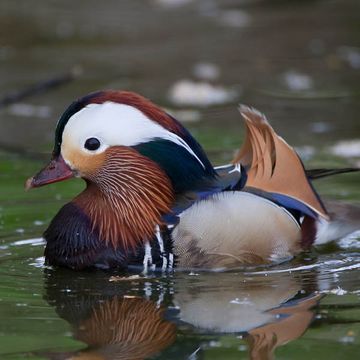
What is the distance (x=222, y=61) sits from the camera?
404 inches

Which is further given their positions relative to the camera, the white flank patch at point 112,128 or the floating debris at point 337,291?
the white flank patch at point 112,128

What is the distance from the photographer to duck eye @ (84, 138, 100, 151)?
17.1ft

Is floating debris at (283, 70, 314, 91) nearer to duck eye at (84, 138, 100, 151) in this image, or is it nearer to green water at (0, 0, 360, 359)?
green water at (0, 0, 360, 359)

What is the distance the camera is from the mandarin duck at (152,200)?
17.0ft

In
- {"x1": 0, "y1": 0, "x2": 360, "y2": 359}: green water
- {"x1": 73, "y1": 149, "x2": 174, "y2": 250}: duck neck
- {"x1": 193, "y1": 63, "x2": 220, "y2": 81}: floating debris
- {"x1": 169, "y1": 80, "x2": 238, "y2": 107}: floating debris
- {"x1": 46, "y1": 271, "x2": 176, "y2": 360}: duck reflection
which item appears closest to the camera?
{"x1": 46, "y1": 271, "x2": 176, "y2": 360}: duck reflection

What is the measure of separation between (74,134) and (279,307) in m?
1.21

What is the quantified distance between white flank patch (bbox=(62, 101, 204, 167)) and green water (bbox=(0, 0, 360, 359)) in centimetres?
58

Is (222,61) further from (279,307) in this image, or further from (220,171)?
(279,307)

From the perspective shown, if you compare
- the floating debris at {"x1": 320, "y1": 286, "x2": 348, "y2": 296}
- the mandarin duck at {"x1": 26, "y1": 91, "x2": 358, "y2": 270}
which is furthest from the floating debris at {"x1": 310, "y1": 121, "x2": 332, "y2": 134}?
the floating debris at {"x1": 320, "y1": 286, "x2": 348, "y2": 296}

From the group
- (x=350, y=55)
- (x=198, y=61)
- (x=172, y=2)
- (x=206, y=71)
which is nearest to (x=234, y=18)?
(x=172, y=2)

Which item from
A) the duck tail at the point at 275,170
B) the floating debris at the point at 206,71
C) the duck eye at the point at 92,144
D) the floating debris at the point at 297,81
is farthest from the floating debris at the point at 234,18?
the duck eye at the point at 92,144

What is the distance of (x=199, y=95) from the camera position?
30.1 ft

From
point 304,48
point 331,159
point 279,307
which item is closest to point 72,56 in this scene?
point 304,48

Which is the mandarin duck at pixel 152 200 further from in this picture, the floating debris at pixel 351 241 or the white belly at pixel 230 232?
the floating debris at pixel 351 241
